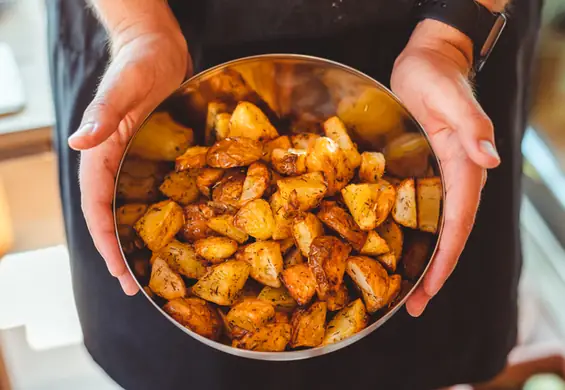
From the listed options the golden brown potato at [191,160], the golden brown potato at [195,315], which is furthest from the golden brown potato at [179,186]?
the golden brown potato at [195,315]

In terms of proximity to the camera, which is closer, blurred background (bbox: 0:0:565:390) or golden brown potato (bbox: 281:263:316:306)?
golden brown potato (bbox: 281:263:316:306)

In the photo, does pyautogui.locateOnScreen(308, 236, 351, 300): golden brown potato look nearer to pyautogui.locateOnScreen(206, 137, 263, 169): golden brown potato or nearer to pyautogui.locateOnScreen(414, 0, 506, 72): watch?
Answer: pyautogui.locateOnScreen(206, 137, 263, 169): golden brown potato

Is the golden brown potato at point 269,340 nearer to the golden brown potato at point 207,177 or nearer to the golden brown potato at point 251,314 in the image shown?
the golden brown potato at point 251,314

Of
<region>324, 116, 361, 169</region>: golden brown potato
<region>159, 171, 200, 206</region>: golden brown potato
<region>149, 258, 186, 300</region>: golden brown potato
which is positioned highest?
<region>324, 116, 361, 169</region>: golden brown potato

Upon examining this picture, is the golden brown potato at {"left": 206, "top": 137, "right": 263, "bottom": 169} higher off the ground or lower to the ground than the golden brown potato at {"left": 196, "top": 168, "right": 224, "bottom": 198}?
higher

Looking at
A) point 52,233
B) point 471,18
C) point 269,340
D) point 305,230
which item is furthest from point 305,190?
point 52,233

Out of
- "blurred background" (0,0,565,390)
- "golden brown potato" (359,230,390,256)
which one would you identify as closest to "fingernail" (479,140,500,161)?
"golden brown potato" (359,230,390,256)
